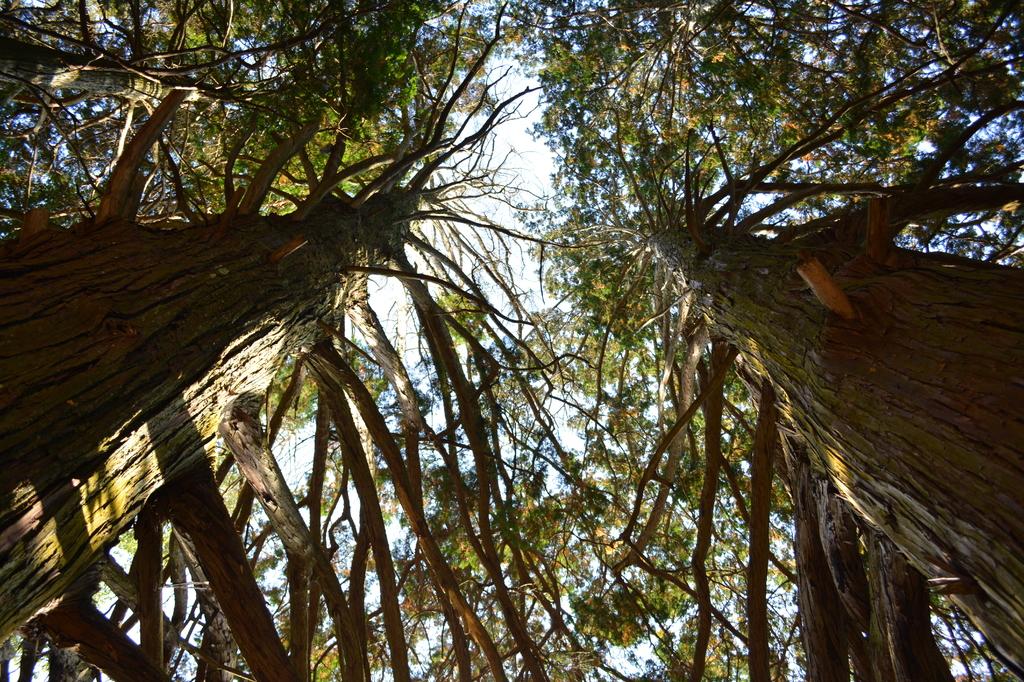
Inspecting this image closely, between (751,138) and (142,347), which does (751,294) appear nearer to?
(142,347)

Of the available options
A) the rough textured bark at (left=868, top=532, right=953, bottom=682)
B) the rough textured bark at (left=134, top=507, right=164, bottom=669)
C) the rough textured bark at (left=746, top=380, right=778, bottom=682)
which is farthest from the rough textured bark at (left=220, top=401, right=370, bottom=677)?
the rough textured bark at (left=868, top=532, right=953, bottom=682)

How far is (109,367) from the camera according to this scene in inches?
62.8

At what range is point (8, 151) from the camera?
4.48 metres

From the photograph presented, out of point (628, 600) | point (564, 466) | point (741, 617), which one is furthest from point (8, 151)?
point (741, 617)

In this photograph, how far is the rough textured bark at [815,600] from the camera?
89.3 inches

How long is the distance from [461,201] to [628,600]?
4.61 metres

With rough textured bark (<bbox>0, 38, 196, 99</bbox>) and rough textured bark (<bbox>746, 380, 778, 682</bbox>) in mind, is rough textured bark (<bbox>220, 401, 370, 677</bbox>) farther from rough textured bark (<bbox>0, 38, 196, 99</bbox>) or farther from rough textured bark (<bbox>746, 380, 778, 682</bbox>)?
rough textured bark (<bbox>746, 380, 778, 682</bbox>)

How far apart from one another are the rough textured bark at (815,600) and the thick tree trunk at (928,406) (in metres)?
0.39

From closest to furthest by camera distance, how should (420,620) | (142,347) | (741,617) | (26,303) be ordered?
(26,303) < (142,347) < (420,620) < (741,617)

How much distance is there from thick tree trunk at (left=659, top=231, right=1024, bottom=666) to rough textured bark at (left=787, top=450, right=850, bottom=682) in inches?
15.3

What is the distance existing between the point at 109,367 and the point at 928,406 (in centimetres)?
197

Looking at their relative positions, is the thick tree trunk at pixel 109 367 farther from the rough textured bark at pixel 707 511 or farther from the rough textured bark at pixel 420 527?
the rough textured bark at pixel 707 511

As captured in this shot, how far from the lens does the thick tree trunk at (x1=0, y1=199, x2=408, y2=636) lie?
1385 millimetres

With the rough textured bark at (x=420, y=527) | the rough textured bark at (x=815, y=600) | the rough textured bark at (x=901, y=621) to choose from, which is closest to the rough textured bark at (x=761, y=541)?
the rough textured bark at (x=815, y=600)
